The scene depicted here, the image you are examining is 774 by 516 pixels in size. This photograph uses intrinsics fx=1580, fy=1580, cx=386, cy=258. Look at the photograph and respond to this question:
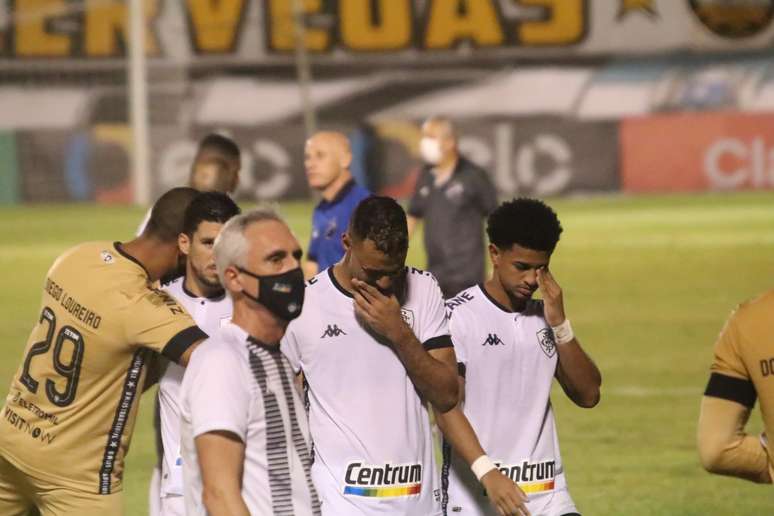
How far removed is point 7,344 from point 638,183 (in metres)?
24.6

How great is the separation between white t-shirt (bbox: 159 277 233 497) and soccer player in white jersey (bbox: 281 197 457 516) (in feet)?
1.91

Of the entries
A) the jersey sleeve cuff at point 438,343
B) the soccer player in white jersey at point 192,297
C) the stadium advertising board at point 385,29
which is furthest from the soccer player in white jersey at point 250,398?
the stadium advertising board at point 385,29

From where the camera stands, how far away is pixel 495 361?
6582mm

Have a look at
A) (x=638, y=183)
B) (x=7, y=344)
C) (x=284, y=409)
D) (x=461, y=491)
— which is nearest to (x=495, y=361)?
(x=461, y=491)

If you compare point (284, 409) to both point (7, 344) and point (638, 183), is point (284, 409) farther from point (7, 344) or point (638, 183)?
point (638, 183)

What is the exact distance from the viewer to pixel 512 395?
6.58m

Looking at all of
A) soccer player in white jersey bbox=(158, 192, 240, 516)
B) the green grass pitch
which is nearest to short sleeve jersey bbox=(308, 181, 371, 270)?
the green grass pitch

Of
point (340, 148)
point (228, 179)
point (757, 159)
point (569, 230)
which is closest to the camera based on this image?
point (228, 179)

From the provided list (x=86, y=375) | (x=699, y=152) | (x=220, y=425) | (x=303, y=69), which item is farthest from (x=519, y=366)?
(x=303, y=69)

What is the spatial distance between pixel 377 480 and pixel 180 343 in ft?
3.13

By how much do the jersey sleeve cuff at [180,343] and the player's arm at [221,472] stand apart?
4.35ft

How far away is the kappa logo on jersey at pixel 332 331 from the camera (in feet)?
20.8

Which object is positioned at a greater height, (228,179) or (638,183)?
(228,179)

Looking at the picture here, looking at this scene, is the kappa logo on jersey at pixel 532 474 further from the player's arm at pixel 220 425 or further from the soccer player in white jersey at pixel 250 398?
the player's arm at pixel 220 425
